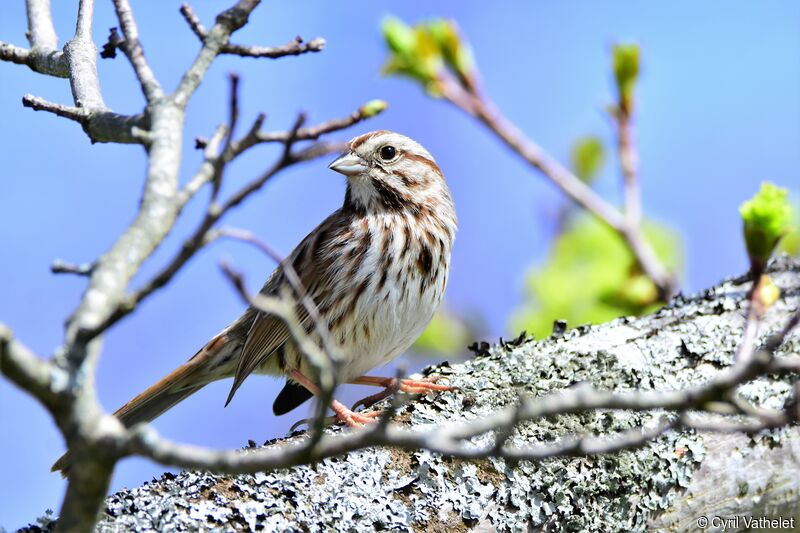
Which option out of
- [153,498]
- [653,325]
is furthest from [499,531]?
[653,325]

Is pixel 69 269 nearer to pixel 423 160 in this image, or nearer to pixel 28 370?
pixel 28 370

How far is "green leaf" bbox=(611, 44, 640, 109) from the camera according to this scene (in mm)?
4199

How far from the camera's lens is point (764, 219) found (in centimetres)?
312

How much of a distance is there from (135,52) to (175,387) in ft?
8.41

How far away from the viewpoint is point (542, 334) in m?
4.78

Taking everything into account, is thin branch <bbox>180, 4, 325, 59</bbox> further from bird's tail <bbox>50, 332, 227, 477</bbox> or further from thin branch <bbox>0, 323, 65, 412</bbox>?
bird's tail <bbox>50, 332, 227, 477</bbox>

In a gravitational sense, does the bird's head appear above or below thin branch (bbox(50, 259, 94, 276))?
above

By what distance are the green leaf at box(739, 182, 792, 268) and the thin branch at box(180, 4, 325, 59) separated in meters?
1.55

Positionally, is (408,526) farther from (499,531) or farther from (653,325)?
(653,325)

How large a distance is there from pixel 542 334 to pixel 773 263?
3.91 ft

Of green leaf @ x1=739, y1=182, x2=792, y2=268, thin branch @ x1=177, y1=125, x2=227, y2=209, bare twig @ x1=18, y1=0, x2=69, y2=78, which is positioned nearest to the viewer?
thin branch @ x1=177, y1=125, x2=227, y2=209

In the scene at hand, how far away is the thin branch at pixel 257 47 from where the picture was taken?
239 centimetres

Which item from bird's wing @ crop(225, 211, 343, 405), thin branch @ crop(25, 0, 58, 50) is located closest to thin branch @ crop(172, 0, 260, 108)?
thin branch @ crop(25, 0, 58, 50)

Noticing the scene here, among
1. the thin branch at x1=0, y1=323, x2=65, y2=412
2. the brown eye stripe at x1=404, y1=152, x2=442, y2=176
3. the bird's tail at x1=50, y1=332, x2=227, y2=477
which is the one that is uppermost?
the brown eye stripe at x1=404, y1=152, x2=442, y2=176
